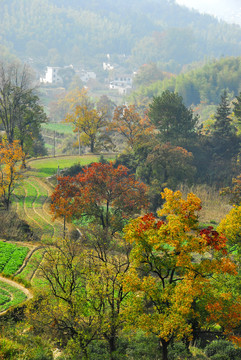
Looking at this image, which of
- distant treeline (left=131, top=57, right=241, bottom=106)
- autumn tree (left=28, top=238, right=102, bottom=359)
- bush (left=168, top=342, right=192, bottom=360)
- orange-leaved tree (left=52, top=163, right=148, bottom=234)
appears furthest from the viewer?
distant treeline (left=131, top=57, right=241, bottom=106)

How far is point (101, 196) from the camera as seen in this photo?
36.5 meters

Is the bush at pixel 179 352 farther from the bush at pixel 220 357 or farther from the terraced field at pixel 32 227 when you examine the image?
the terraced field at pixel 32 227

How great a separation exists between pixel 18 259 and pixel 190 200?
16696 millimetres

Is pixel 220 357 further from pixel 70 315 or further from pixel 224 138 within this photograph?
pixel 224 138

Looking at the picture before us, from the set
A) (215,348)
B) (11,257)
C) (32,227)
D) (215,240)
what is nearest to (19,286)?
(11,257)

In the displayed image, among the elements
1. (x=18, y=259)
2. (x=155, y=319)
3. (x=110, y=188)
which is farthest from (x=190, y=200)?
(x=110, y=188)

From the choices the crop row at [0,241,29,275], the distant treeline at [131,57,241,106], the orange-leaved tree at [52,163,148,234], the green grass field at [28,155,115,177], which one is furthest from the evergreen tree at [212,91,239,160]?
the distant treeline at [131,57,241,106]

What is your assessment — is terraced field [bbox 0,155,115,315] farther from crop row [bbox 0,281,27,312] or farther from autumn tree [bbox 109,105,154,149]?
autumn tree [bbox 109,105,154,149]

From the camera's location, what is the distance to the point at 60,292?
19.5 metres

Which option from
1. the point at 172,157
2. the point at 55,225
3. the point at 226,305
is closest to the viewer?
the point at 226,305

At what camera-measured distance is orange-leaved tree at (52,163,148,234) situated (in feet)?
117

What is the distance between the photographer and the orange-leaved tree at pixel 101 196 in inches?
1407

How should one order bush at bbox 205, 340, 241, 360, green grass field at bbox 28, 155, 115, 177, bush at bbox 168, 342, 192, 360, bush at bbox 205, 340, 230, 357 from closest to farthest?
1. bush at bbox 168, 342, 192, 360
2. bush at bbox 205, 340, 241, 360
3. bush at bbox 205, 340, 230, 357
4. green grass field at bbox 28, 155, 115, 177

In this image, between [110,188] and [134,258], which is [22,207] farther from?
[134,258]
